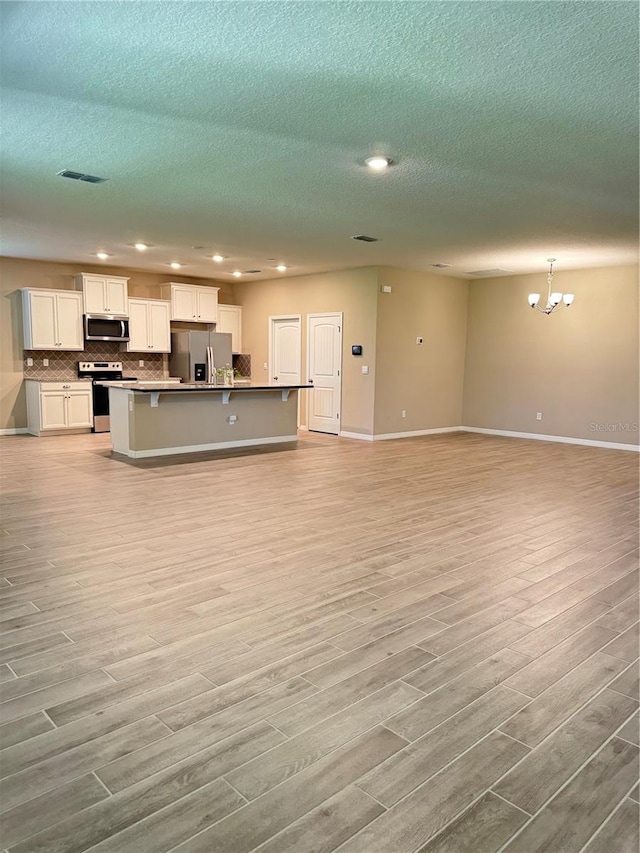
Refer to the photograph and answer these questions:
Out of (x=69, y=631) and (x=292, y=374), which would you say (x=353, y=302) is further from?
(x=69, y=631)

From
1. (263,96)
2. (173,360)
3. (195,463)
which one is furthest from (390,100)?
(173,360)

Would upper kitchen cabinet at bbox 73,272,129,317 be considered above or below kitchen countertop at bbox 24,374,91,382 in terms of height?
above

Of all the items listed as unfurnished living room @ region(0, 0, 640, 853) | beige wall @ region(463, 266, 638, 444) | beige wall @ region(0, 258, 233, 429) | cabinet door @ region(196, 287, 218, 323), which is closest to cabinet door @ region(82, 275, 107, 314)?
beige wall @ region(0, 258, 233, 429)

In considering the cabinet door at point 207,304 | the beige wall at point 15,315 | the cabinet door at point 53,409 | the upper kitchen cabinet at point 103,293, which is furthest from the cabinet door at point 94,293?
the cabinet door at point 207,304

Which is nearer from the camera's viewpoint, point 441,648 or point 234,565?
point 441,648

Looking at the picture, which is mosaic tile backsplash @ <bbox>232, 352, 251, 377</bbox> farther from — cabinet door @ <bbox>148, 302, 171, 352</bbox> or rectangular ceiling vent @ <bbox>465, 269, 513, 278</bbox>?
rectangular ceiling vent @ <bbox>465, 269, 513, 278</bbox>

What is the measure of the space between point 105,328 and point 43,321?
3.14 ft

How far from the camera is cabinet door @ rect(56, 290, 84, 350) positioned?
9.20m

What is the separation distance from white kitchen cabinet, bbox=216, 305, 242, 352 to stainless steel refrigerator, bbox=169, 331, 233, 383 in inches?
23.1

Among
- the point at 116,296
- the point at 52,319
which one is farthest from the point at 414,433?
the point at 52,319

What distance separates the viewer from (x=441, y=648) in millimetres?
2740

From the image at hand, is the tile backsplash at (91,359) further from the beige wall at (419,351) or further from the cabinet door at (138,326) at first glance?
the beige wall at (419,351)

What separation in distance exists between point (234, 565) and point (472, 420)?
8.02 m

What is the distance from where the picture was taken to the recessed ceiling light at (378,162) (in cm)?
403
